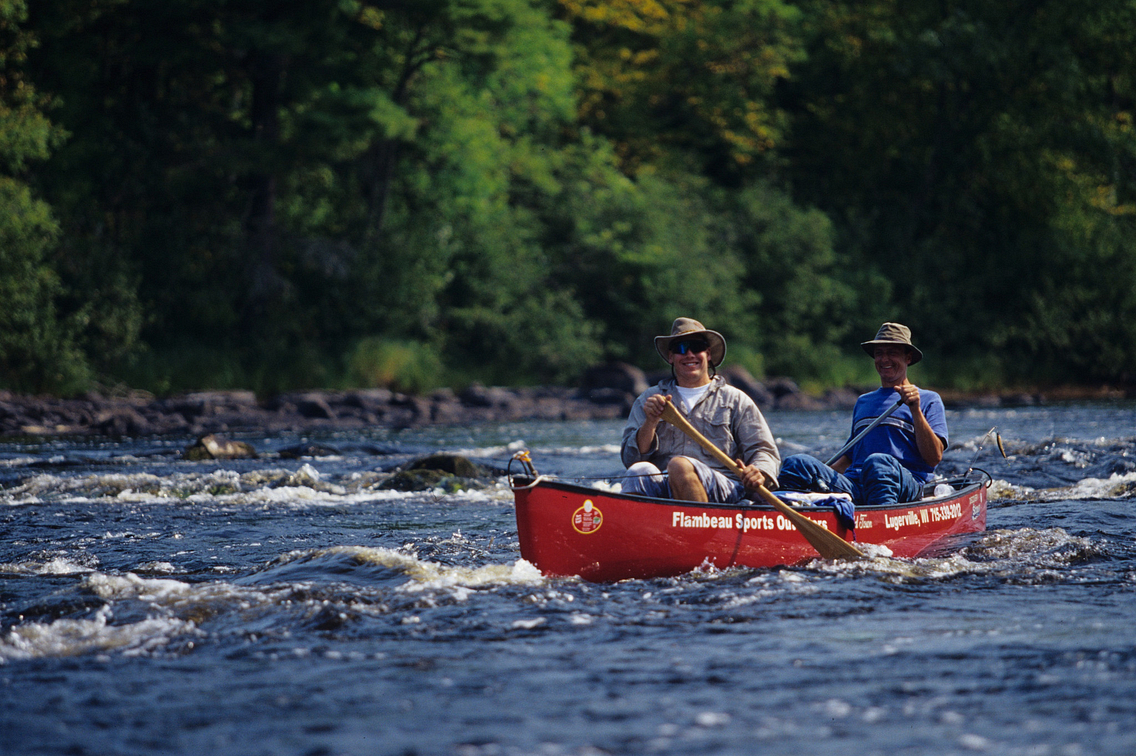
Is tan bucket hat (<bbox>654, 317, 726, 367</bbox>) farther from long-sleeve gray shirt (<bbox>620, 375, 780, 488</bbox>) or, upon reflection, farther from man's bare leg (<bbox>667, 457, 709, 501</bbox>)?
man's bare leg (<bbox>667, 457, 709, 501</bbox>)

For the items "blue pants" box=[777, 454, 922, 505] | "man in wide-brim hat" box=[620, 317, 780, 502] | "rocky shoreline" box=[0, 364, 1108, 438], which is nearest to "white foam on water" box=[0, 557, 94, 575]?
"man in wide-brim hat" box=[620, 317, 780, 502]

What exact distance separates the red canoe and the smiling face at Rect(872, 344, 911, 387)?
1.17m

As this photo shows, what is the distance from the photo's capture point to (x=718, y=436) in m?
6.91

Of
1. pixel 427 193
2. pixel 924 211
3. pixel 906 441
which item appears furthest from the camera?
pixel 924 211

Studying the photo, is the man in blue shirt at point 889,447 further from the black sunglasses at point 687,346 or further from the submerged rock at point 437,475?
the submerged rock at point 437,475

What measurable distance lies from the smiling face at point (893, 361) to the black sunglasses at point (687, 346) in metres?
1.69

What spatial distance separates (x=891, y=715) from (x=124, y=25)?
25.6m

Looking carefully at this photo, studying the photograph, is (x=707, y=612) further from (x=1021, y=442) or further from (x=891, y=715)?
(x=1021, y=442)

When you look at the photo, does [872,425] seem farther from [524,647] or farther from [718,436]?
[524,647]

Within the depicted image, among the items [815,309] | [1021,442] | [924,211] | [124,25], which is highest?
[124,25]

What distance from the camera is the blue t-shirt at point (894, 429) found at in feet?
26.0

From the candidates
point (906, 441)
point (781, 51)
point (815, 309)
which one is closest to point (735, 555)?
point (906, 441)

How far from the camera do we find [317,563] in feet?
23.3

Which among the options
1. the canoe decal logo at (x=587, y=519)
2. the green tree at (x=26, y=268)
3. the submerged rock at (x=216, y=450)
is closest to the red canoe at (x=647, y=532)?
the canoe decal logo at (x=587, y=519)
